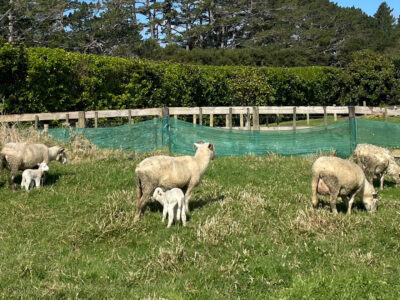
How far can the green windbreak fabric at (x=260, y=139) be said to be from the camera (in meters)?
14.7

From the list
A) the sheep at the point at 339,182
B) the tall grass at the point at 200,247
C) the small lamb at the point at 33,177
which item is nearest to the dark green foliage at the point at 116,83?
the small lamb at the point at 33,177

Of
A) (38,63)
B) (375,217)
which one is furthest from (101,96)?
(375,217)

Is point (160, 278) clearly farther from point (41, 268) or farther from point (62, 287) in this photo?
point (41, 268)

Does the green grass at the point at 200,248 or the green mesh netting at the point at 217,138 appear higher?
the green mesh netting at the point at 217,138

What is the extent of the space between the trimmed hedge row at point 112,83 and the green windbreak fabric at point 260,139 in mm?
6400

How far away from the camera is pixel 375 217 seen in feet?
25.4

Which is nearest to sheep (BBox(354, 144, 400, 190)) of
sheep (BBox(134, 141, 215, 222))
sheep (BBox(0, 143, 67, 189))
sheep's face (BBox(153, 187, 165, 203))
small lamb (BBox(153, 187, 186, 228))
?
sheep (BBox(134, 141, 215, 222))

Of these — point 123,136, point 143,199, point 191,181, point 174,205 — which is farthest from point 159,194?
point 123,136

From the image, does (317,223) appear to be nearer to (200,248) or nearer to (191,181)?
(200,248)

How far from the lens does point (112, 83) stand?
20953 mm

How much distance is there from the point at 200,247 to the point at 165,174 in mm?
1901

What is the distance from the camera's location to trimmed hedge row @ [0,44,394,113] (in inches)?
677

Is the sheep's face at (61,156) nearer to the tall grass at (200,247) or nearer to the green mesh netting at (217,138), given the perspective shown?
the tall grass at (200,247)

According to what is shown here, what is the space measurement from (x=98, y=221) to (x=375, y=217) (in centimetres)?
485
